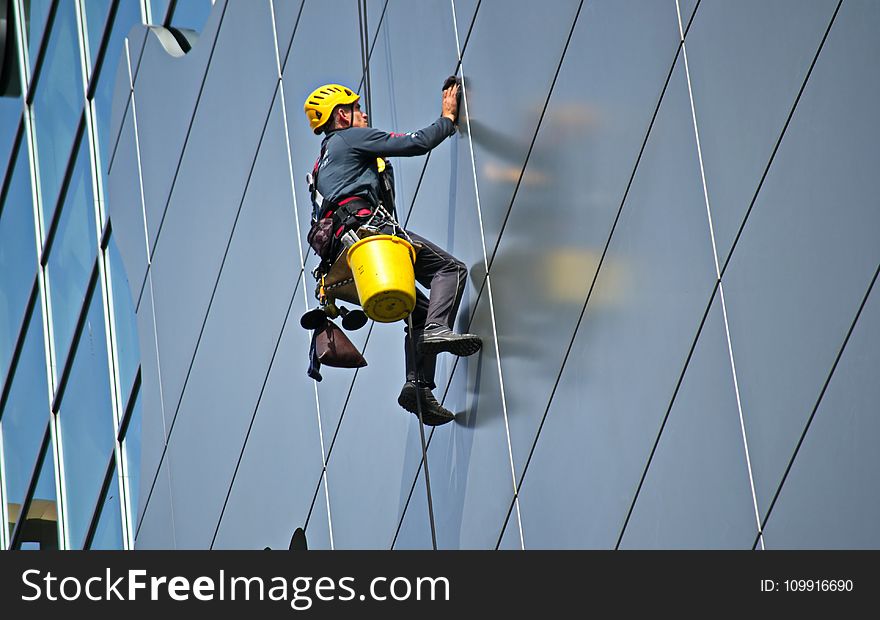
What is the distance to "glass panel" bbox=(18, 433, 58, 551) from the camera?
64.0ft

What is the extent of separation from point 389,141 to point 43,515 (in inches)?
406

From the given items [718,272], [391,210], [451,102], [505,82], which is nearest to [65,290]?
[451,102]

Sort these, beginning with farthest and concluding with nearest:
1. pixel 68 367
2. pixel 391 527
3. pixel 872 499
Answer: pixel 68 367 < pixel 391 527 < pixel 872 499

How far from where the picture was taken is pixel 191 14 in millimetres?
16406

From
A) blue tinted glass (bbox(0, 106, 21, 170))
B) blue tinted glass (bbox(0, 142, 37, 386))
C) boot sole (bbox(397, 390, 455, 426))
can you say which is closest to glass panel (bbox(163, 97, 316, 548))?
boot sole (bbox(397, 390, 455, 426))

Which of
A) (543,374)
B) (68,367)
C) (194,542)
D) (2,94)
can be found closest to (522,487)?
(543,374)

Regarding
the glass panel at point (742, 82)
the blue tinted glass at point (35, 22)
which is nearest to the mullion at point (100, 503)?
the blue tinted glass at point (35, 22)

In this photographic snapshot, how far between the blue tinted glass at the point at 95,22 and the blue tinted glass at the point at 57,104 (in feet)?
1.48

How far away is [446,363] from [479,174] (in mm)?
1181

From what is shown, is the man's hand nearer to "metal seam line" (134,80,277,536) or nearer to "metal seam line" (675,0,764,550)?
"metal seam line" (675,0,764,550)

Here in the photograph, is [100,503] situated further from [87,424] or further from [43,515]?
[43,515]

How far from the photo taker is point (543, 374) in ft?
34.0

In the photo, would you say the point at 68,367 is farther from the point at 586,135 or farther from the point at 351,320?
the point at 586,135
